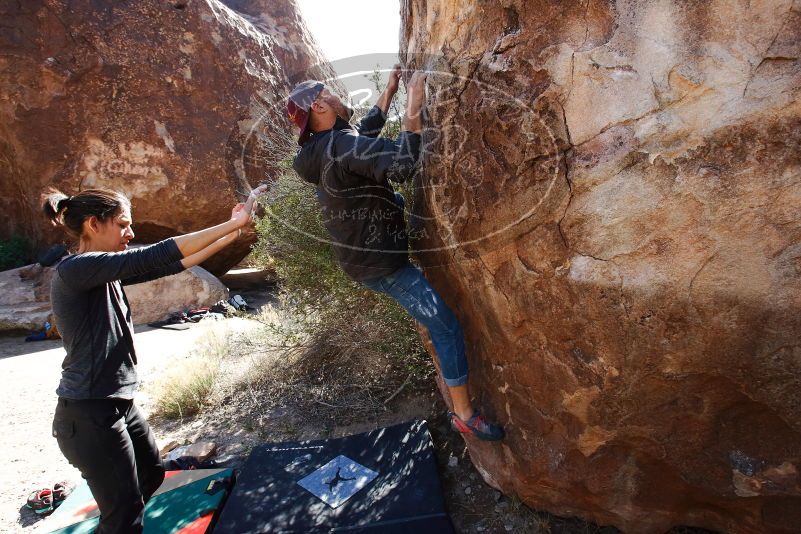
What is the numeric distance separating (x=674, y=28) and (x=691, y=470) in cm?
157

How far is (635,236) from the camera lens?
1.68 meters

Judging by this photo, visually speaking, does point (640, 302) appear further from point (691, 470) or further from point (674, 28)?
point (674, 28)

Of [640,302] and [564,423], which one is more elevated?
[640,302]

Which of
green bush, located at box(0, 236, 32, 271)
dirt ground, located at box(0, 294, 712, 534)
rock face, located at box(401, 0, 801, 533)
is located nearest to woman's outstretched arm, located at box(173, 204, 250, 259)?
rock face, located at box(401, 0, 801, 533)

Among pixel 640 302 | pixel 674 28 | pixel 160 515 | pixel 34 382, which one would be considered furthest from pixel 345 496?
pixel 34 382

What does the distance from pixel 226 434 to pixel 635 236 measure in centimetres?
341

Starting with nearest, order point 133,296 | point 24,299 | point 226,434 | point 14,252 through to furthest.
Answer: point 226,434, point 24,299, point 133,296, point 14,252

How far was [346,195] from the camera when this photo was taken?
2.30 metres

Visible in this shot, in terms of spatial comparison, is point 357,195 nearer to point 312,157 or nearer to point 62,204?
point 312,157

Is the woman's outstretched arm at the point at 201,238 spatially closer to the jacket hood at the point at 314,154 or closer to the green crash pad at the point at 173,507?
the jacket hood at the point at 314,154

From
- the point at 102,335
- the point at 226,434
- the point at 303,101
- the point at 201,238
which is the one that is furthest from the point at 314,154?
the point at 226,434

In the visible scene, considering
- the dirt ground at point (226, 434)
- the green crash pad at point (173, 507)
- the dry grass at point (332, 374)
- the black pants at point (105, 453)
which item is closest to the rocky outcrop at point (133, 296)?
the dirt ground at point (226, 434)

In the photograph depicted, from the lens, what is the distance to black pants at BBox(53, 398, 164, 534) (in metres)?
1.95

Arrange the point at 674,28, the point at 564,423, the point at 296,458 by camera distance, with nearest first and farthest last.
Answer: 1. the point at 674,28
2. the point at 564,423
3. the point at 296,458
